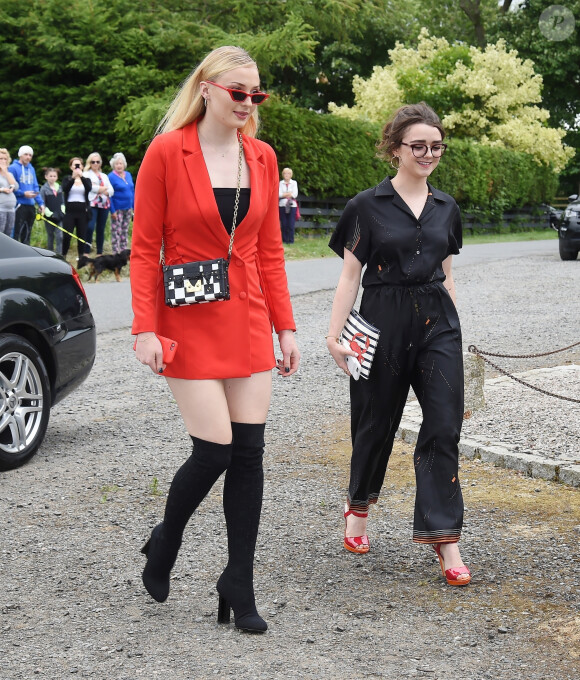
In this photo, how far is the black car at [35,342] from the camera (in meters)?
6.26

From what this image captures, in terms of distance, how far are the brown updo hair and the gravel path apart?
1.74 metres

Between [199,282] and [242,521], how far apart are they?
0.85 metres

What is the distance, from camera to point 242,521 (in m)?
3.75

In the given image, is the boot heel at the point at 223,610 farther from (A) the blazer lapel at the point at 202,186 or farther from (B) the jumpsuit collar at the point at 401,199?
(B) the jumpsuit collar at the point at 401,199

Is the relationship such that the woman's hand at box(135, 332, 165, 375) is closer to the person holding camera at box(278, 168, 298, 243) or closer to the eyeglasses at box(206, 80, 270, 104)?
the eyeglasses at box(206, 80, 270, 104)

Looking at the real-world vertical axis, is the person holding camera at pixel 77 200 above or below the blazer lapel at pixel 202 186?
below

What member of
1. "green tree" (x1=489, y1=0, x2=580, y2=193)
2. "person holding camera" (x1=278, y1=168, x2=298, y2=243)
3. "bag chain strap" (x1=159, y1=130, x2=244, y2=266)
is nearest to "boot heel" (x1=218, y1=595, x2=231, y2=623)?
"bag chain strap" (x1=159, y1=130, x2=244, y2=266)

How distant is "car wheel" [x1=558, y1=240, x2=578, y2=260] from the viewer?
2273 cm

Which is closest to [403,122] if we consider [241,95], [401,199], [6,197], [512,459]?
[401,199]

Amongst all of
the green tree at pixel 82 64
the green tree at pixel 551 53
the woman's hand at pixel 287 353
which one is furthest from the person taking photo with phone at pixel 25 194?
the green tree at pixel 551 53

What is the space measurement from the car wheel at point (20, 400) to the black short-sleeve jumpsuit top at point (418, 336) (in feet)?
8.49

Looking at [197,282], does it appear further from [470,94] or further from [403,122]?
[470,94]

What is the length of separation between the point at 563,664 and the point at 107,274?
16.0 metres

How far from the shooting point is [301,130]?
27.7 metres
